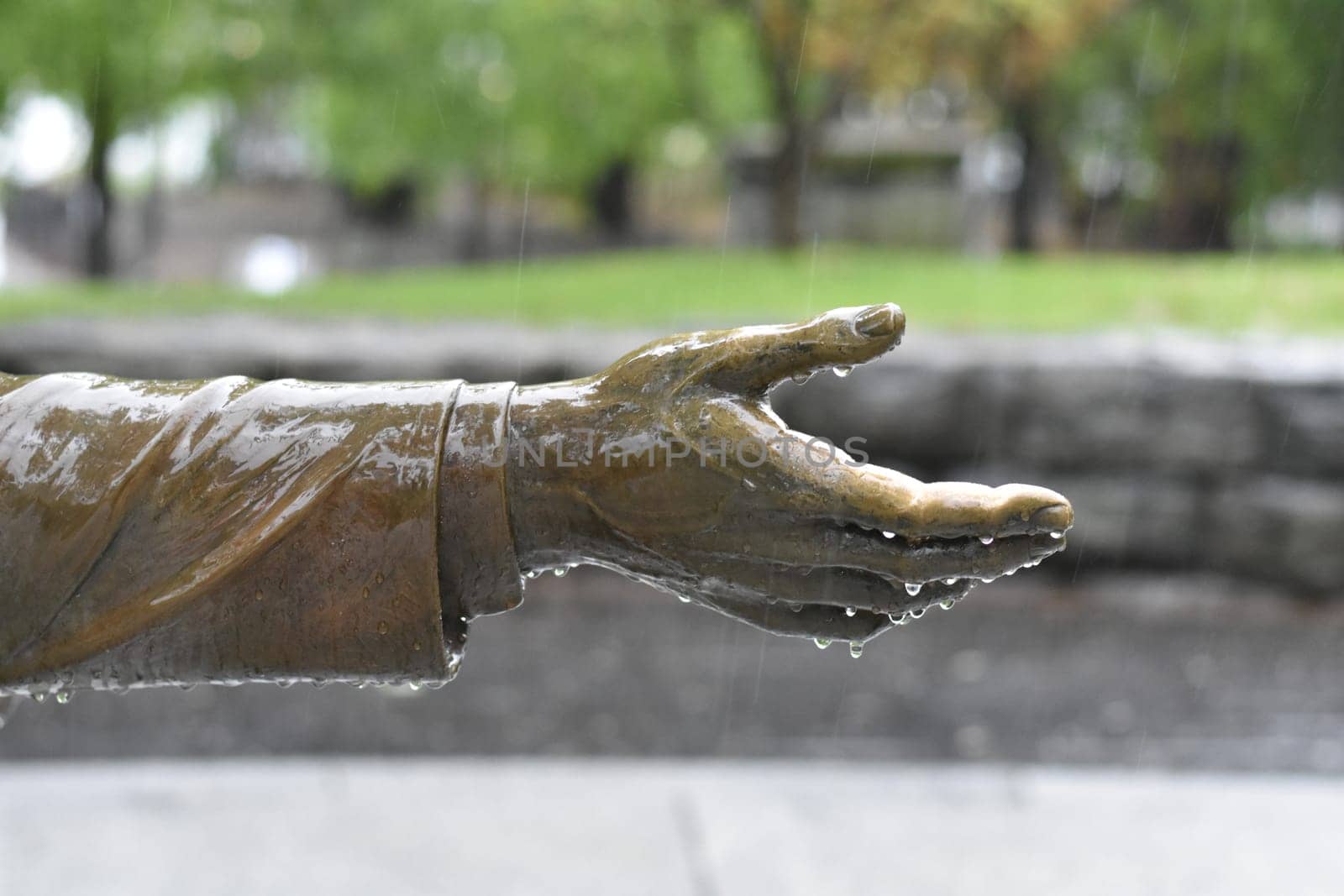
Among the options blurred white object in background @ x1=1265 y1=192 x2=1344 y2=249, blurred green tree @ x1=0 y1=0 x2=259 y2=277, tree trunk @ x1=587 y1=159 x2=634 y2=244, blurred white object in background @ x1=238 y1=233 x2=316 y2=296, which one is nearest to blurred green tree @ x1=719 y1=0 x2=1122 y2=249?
blurred green tree @ x1=0 y1=0 x2=259 y2=277

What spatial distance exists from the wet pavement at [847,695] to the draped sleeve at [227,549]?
3227 mm

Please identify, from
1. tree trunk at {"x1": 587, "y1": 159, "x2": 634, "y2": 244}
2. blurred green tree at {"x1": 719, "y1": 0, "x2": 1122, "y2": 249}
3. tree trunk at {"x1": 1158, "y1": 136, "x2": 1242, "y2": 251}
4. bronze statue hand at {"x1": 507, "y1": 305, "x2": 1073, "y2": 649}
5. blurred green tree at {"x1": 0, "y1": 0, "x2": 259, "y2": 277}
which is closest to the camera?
bronze statue hand at {"x1": 507, "y1": 305, "x2": 1073, "y2": 649}

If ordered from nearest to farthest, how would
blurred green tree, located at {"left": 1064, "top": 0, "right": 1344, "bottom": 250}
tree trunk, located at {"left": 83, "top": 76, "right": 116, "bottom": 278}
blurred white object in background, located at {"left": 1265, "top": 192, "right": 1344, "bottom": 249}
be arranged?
tree trunk, located at {"left": 83, "top": 76, "right": 116, "bottom": 278} → blurred green tree, located at {"left": 1064, "top": 0, "right": 1344, "bottom": 250} → blurred white object in background, located at {"left": 1265, "top": 192, "right": 1344, "bottom": 249}

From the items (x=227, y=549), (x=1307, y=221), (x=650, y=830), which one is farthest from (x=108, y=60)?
(x=1307, y=221)

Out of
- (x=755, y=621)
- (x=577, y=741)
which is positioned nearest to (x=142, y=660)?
(x=755, y=621)

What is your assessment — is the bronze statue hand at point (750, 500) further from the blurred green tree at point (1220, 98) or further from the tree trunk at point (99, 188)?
the blurred green tree at point (1220, 98)

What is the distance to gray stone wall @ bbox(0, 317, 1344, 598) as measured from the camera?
5.89 m

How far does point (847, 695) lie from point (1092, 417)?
5.92ft

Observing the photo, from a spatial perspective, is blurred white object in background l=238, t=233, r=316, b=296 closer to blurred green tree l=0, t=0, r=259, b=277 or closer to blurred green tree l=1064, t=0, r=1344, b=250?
blurred green tree l=0, t=0, r=259, b=277

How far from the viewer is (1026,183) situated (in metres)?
20.5

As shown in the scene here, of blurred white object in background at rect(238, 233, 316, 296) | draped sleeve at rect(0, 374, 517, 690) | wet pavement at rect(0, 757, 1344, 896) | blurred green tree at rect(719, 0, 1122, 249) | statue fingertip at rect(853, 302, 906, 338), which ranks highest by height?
blurred green tree at rect(719, 0, 1122, 249)

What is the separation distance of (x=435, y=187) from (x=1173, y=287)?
1282cm

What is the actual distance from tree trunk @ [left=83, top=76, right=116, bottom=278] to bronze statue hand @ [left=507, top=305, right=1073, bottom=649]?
1261cm

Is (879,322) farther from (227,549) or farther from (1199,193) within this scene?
(1199,193)
